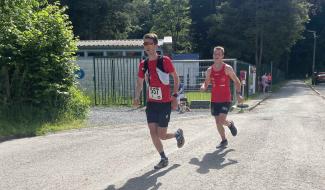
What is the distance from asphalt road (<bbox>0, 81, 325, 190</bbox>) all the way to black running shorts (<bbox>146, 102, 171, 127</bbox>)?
2.25 ft

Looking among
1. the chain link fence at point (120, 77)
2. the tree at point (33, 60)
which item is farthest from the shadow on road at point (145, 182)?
the chain link fence at point (120, 77)

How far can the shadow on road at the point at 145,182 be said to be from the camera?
5.67 metres

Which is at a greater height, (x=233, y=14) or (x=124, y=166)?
(x=233, y=14)

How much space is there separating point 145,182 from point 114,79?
1331cm

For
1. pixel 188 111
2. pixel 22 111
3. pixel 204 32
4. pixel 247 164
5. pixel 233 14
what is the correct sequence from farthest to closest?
pixel 204 32
pixel 233 14
pixel 188 111
pixel 22 111
pixel 247 164

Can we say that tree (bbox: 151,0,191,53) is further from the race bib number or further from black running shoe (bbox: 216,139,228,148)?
the race bib number

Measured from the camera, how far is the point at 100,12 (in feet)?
160

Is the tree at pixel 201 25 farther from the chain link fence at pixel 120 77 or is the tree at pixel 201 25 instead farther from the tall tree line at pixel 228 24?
the chain link fence at pixel 120 77

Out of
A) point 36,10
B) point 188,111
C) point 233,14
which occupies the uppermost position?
point 233,14

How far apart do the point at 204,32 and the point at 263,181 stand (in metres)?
58.4

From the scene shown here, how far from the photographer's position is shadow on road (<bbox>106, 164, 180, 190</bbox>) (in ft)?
18.6

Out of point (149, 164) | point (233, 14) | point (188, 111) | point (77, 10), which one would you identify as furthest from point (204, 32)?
point (149, 164)

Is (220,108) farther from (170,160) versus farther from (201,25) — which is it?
(201,25)

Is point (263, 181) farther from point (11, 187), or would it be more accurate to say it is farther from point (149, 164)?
point (11, 187)
